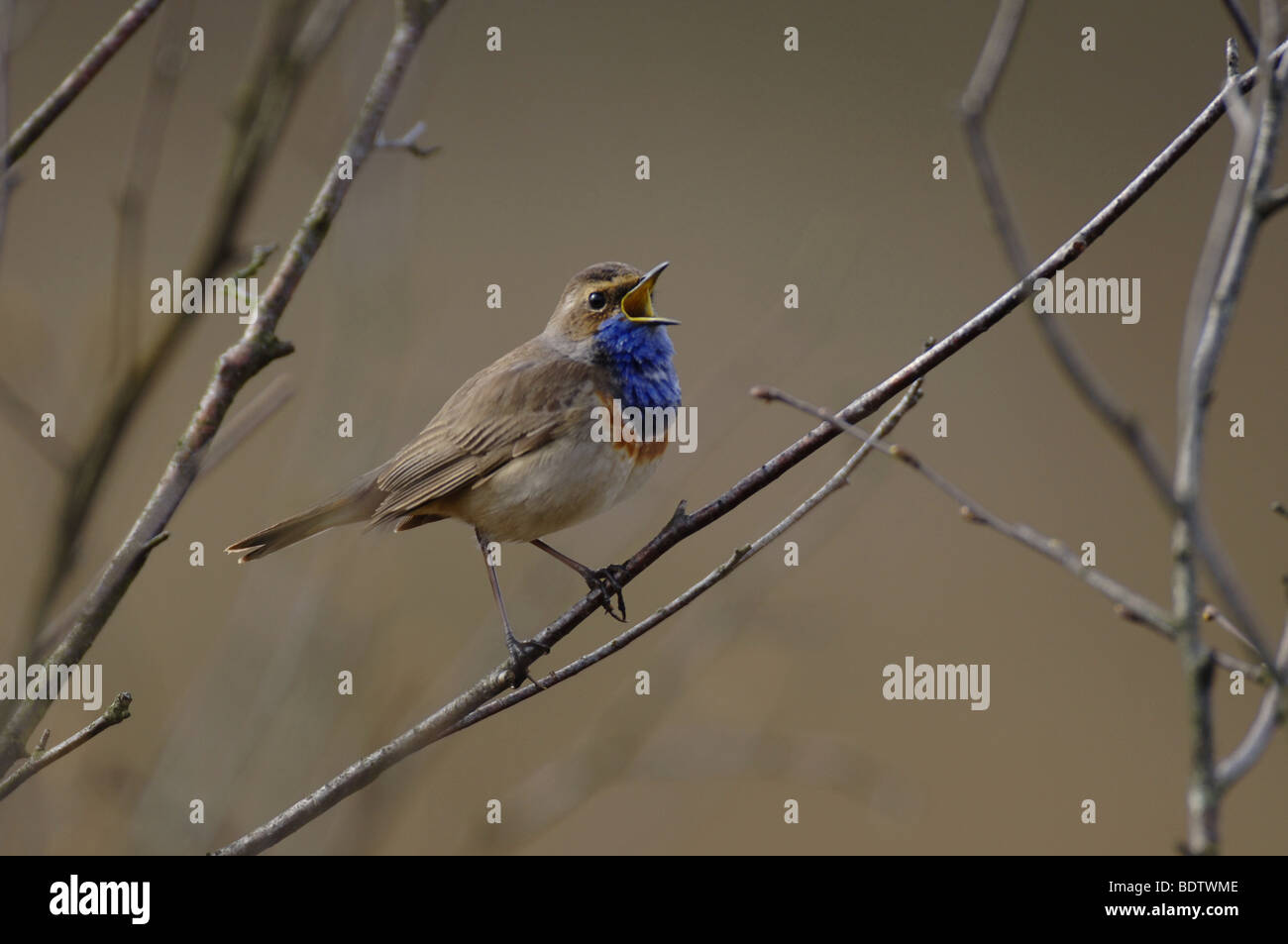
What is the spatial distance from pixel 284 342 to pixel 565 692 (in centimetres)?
433

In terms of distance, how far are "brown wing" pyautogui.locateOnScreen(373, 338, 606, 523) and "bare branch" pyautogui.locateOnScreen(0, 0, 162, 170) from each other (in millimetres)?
2291

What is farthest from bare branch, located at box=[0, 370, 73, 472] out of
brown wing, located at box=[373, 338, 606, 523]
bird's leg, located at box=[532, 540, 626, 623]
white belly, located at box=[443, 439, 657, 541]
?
white belly, located at box=[443, 439, 657, 541]

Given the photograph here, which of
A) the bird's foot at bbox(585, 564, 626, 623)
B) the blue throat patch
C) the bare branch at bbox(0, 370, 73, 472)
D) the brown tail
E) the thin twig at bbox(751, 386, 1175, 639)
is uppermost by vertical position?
the blue throat patch

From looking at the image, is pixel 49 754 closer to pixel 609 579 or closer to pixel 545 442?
pixel 609 579

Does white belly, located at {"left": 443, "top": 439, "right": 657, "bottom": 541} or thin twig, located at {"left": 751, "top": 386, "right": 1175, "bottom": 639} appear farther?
white belly, located at {"left": 443, "top": 439, "right": 657, "bottom": 541}

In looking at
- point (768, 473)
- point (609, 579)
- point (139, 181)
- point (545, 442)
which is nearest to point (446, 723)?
point (768, 473)

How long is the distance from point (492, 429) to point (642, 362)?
57 cm

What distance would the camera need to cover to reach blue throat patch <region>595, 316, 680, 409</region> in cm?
410

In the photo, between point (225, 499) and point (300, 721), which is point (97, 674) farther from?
point (225, 499)

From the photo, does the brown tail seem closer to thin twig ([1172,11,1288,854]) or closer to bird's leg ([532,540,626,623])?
bird's leg ([532,540,626,623])

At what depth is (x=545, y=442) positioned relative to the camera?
13.0 feet

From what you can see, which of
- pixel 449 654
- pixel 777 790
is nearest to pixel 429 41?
pixel 449 654

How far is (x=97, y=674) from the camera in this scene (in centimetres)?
302

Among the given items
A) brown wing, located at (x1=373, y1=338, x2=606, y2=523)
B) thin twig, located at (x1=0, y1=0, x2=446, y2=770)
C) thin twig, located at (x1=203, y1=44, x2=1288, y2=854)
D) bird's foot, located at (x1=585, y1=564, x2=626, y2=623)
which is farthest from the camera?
brown wing, located at (x1=373, y1=338, x2=606, y2=523)
